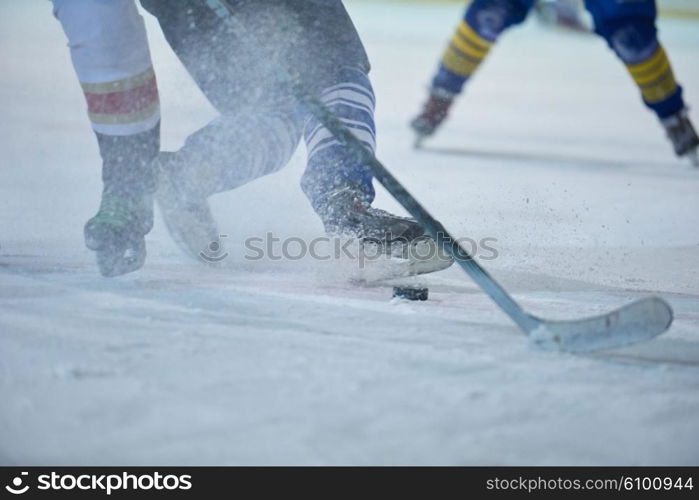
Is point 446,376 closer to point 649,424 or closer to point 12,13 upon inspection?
point 649,424

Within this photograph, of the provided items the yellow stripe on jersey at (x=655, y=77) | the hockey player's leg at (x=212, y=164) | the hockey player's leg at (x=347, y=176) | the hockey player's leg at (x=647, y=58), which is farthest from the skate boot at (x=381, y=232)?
the yellow stripe on jersey at (x=655, y=77)

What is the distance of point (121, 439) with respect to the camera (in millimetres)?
988

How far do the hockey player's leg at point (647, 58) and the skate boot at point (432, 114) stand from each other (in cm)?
68

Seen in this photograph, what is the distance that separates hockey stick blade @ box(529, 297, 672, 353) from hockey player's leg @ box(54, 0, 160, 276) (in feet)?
2.30

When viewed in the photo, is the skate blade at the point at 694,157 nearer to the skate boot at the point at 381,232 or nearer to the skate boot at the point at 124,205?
the skate boot at the point at 381,232

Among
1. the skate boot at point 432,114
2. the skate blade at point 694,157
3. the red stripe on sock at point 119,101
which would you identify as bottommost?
the skate boot at point 432,114

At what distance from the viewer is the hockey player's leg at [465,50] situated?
327cm

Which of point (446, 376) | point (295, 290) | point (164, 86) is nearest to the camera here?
point (446, 376)

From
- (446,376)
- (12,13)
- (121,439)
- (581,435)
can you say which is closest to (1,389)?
(121,439)

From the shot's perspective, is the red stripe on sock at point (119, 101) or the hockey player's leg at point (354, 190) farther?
the red stripe on sock at point (119, 101)

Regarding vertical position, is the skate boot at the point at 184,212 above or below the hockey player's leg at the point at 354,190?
below

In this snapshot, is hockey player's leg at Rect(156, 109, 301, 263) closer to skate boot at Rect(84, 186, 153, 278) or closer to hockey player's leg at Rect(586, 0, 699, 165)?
skate boot at Rect(84, 186, 153, 278)

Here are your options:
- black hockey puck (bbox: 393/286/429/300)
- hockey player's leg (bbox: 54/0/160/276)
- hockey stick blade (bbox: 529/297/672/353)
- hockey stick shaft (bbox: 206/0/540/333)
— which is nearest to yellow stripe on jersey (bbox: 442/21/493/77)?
hockey stick shaft (bbox: 206/0/540/333)
